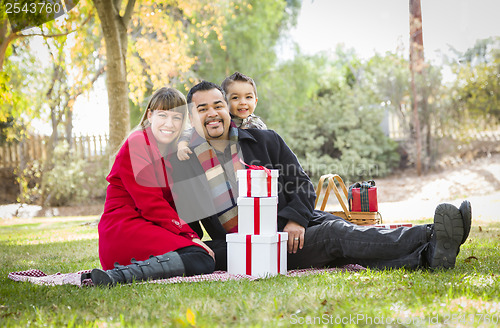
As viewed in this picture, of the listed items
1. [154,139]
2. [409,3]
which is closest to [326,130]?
[409,3]

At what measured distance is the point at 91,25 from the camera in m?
12.5

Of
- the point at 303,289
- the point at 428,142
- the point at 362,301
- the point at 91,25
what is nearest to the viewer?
the point at 362,301

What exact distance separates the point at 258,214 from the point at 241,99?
1.47 meters

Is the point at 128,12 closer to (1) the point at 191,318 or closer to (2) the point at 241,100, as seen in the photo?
(2) the point at 241,100

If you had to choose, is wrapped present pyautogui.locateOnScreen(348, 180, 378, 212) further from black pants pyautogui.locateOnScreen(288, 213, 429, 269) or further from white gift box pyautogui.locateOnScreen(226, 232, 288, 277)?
white gift box pyautogui.locateOnScreen(226, 232, 288, 277)

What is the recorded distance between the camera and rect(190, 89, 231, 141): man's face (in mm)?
3234

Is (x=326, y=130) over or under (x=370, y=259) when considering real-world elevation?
over

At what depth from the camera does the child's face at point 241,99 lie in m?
4.06

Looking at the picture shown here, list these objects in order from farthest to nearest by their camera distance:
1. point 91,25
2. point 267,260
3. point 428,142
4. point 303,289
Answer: point 428,142, point 91,25, point 267,260, point 303,289

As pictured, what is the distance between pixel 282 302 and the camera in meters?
2.13

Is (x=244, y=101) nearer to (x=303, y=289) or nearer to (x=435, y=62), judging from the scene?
(x=303, y=289)

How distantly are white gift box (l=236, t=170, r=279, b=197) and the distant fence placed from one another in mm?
12180

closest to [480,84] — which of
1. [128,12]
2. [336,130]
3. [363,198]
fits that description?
[336,130]

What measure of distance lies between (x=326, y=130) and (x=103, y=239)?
12.8 meters
